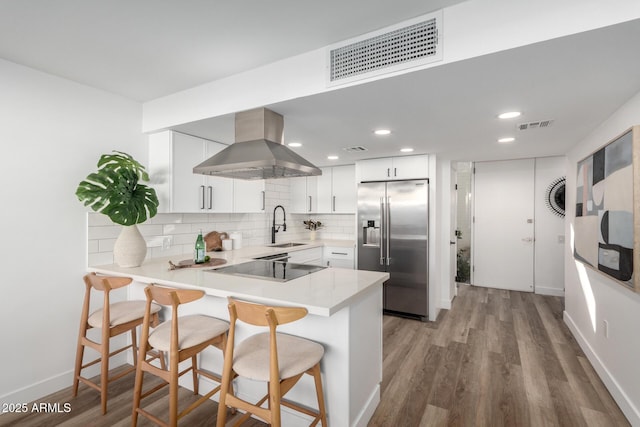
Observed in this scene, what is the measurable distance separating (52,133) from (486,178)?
5.80 m

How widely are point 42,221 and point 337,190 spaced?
3.58 metres

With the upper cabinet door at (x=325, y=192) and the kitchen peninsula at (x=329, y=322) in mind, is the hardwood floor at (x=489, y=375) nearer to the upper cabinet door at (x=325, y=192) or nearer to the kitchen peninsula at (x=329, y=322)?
the kitchen peninsula at (x=329, y=322)

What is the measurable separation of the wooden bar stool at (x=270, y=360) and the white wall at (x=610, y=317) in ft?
6.60

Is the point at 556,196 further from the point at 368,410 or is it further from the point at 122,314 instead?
the point at 122,314

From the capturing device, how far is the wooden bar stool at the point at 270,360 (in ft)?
4.54

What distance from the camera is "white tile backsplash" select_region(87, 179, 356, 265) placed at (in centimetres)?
263

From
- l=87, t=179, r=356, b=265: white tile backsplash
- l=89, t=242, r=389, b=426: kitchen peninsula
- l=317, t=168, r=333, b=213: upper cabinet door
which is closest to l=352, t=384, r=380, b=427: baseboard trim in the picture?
l=89, t=242, r=389, b=426: kitchen peninsula

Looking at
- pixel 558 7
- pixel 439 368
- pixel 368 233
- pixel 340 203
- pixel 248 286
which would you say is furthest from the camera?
pixel 340 203

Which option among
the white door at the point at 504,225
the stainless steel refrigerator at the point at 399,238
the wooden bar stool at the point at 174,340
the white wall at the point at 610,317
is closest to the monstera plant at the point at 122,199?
the wooden bar stool at the point at 174,340

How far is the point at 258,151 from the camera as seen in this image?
7.03ft

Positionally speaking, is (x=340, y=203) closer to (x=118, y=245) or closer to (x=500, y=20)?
(x=118, y=245)

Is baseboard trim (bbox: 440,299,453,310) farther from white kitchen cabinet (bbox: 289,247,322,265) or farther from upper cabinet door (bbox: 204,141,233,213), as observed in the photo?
upper cabinet door (bbox: 204,141,233,213)

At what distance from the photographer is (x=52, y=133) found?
7.68 ft

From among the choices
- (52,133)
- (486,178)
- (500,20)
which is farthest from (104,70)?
(486,178)
